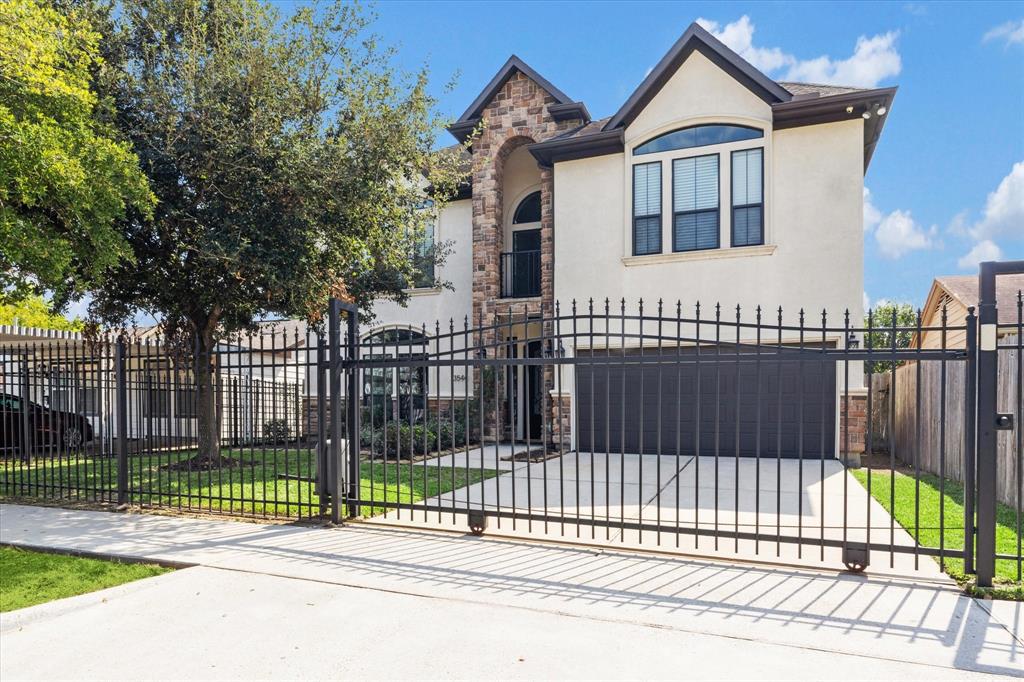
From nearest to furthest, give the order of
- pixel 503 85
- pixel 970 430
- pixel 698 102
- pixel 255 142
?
pixel 970 430 → pixel 255 142 → pixel 698 102 → pixel 503 85

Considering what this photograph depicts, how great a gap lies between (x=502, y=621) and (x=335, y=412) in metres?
3.36

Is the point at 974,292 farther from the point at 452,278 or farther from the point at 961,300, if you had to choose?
the point at 452,278

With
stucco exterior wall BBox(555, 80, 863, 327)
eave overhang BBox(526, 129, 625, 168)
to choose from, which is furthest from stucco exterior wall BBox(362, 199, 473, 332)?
stucco exterior wall BBox(555, 80, 863, 327)

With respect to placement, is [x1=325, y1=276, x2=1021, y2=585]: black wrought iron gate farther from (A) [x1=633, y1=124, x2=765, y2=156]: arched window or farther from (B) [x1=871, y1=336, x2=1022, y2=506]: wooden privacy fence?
(A) [x1=633, y1=124, x2=765, y2=156]: arched window

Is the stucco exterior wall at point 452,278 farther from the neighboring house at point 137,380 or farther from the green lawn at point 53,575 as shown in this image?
the green lawn at point 53,575

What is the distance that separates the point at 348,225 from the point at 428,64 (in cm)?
293

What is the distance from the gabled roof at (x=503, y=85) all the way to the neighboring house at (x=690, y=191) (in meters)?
0.03

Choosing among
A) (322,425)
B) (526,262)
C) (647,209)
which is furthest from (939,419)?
(526,262)

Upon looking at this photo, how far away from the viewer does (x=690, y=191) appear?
12906 mm

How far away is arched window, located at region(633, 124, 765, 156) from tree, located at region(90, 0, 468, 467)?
5.29 meters

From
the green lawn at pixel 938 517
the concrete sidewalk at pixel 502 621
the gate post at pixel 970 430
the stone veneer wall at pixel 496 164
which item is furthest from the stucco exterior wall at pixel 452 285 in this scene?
the gate post at pixel 970 430

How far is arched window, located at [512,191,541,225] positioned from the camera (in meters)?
16.3

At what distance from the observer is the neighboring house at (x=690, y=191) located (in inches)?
466

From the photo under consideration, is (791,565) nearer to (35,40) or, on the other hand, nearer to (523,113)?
(35,40)
